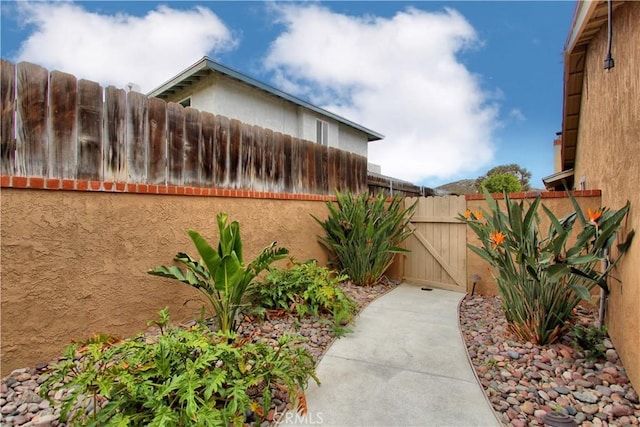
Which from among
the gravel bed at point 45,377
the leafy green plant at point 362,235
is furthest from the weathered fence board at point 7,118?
the leafy green plant at point 362,235

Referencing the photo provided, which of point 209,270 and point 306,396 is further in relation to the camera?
point 209,270

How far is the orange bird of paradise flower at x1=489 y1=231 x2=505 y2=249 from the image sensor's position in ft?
10.6

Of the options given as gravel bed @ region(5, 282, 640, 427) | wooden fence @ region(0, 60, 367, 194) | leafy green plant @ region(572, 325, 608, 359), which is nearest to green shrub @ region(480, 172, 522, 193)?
gravel bed @ region(5, 282, 640, 427)

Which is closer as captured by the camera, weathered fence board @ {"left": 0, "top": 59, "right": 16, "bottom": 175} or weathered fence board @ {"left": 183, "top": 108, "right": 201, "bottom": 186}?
weathered fence board @ {"left": 0, "top": 59, "right": 16, "bottom": 175}

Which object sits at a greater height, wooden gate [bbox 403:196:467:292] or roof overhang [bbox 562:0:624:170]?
roof overhang [bbox 562:0:624:170]

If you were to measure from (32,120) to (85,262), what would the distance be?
4.13ft

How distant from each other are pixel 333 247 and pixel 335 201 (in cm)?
96

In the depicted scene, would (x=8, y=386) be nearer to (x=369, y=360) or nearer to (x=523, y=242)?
(x=369, y=360)

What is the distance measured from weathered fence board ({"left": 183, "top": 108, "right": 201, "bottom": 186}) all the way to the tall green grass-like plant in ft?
11.4

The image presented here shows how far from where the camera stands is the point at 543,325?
3.20 metres

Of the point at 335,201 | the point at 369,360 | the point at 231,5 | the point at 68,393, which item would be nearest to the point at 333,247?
the point at 335,201

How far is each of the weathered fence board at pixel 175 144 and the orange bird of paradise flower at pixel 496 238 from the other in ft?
11.5

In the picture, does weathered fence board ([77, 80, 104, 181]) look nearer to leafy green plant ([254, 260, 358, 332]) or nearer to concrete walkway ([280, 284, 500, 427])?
leafy green plant ([254, 260, 358, 332])

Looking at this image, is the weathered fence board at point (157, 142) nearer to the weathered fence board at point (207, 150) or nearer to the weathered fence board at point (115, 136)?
the weathered fence board at point (115, 136)
